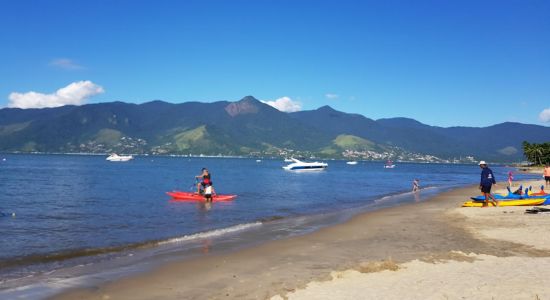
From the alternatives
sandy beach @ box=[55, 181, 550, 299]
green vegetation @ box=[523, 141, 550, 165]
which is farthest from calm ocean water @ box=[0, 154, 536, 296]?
green vegetation @ box=[523, 141, 550, 165]

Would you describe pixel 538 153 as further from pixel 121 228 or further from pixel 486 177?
pixel 121 228

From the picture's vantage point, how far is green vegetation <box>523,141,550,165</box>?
522ft

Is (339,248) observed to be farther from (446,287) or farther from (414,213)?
(414,213)

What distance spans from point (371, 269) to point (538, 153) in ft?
586

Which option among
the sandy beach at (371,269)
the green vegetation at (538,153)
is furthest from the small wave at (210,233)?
the green vegetation at (538,153)

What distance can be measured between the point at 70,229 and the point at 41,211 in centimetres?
899

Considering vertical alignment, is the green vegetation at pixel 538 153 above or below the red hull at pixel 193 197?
above

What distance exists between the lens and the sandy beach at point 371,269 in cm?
998

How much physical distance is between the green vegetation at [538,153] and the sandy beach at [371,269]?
162688 mm

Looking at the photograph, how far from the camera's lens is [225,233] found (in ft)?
69.9

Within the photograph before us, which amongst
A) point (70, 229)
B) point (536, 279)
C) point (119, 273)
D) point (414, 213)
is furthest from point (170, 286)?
point (414, 213)

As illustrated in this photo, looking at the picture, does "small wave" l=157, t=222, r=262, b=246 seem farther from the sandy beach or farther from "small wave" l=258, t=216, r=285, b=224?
the sandy beach

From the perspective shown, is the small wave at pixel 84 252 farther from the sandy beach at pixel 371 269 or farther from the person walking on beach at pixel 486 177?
the person walking on beach at pixel 486 177

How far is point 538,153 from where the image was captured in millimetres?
163625
